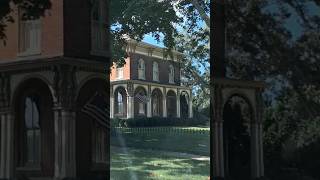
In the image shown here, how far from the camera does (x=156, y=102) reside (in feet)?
11.3

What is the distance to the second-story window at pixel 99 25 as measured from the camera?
11.0 feet

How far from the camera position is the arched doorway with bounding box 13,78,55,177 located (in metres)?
3.21

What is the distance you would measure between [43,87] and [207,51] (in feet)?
3.82

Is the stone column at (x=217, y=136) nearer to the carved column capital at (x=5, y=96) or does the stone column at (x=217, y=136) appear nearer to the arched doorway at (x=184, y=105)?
the arched doorway at (x=184, y=105)

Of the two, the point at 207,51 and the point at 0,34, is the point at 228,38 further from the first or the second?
the point at 0,34

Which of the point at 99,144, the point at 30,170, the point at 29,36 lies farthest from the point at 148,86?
the point at 30,170

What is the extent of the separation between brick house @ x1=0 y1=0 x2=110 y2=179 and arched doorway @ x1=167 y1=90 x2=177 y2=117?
46 centimetres

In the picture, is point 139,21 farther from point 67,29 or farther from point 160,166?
point 160,166

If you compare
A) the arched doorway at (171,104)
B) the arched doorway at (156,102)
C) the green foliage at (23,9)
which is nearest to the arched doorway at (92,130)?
the arched doorway at (156,102)

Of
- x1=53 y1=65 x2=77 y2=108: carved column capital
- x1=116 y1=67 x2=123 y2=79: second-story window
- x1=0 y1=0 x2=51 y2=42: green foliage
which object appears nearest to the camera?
x1=53 y1=65 x2=77 y2=108: carved column capital

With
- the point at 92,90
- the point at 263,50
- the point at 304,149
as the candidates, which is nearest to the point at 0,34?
the point at 92,90

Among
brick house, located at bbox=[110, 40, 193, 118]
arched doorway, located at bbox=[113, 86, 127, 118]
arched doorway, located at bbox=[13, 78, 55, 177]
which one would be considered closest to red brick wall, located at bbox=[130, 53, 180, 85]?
brick house, located at bbox=[110, 40, 193, 118]

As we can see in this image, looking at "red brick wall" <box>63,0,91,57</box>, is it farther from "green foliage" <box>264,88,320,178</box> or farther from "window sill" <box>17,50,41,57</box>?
"green foliage" <box>264,88,320,178</box>

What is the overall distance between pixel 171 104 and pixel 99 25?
2.45ft
